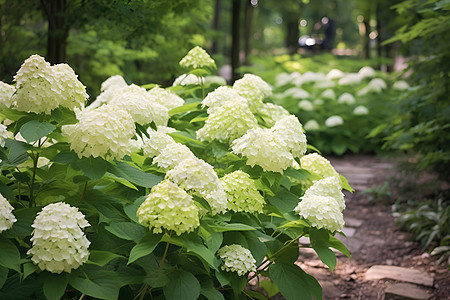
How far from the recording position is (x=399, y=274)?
359cm

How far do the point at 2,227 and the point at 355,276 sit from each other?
2.76 metres

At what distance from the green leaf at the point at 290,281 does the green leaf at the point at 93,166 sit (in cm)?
80

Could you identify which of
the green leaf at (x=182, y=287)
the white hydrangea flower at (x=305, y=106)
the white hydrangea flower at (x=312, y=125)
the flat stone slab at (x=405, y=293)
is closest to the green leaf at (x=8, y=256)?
the green leaf at (x=182, y=287)

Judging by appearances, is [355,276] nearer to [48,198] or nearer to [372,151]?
[48,198]

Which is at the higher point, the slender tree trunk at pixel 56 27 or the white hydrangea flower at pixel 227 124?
the slender tree trunk at pixel 56 27

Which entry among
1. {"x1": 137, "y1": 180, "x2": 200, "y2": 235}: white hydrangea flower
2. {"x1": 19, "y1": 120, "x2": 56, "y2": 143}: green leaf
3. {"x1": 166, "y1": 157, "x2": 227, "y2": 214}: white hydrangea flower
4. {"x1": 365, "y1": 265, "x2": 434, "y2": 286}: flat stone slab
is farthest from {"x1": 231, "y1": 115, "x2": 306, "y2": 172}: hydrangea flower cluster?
{"x1": 365, "y1": 265, "x2": 434, "y2": 286}: flat stone slab

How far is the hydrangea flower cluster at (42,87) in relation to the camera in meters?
1.76

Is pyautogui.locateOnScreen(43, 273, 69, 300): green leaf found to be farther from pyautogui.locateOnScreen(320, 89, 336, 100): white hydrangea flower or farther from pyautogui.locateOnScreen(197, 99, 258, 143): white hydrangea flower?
pyautogui.locateOnScreen(320, 89, 336, 100): white hydrangea flower

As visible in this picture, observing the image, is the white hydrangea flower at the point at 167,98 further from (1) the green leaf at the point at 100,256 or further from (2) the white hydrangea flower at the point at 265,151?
(1) the green leaf at the point at 100,256

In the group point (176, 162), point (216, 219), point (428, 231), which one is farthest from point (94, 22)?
point (428, 231)

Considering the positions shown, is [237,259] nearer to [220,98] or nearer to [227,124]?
[227,124]

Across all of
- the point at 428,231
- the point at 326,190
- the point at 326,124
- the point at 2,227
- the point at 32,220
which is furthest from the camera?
the point at 326,124

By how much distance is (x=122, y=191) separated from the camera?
2.00m

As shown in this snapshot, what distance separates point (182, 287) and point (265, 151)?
666 millimetres
